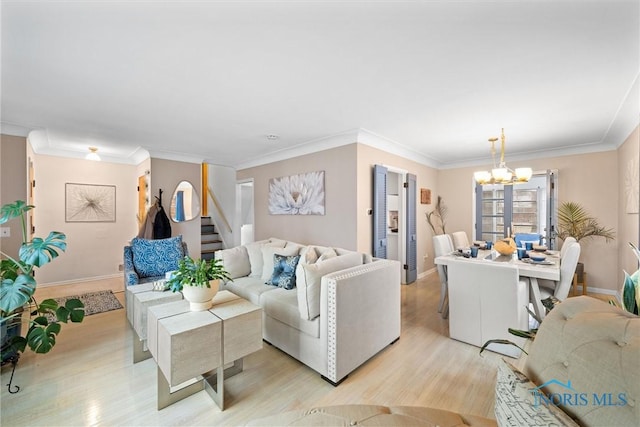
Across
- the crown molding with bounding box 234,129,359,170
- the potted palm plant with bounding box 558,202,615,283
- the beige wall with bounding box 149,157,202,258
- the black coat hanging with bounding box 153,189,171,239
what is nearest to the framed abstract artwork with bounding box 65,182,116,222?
the beige wall with bounding box 149,157,202,258

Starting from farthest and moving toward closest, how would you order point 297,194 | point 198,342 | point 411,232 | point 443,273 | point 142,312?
1. point 411,232
2. point 297,194
3. point 443,273
4. point 142,312
5. point 198,342

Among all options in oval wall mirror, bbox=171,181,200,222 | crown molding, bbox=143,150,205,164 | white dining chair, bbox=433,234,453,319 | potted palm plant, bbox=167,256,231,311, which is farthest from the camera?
oval wall mirror, bbox=171,181,200,222

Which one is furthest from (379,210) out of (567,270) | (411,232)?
(567,270)

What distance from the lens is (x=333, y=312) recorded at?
6.53ft

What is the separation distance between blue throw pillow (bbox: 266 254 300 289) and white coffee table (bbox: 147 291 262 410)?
799 mm

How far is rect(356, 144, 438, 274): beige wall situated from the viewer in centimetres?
386

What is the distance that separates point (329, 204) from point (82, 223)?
4.61 metres

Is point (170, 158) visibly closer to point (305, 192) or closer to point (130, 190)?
point (130, 190)

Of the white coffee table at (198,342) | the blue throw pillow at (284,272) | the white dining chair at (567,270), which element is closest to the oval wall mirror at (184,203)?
the blue throw pillow at (284,272)

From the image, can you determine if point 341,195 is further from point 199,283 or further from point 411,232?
point 199,283

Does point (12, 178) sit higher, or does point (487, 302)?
point (12, 178)

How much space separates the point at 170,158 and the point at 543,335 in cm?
555

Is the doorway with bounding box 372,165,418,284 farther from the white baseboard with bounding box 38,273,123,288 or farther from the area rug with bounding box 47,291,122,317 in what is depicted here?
the white baseboard with bounding box 38,273,123,288

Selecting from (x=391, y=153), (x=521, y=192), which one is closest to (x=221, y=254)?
(x=391, y=153)
